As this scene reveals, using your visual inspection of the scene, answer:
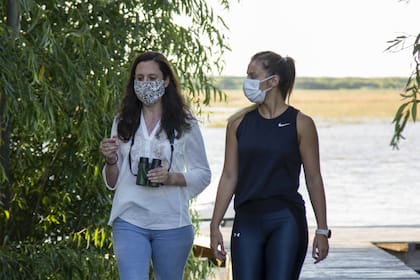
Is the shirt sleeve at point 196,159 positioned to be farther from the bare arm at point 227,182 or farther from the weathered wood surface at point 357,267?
the weathered wood surface at point 357,267

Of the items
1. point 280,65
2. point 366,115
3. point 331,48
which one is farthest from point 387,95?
point 280,65

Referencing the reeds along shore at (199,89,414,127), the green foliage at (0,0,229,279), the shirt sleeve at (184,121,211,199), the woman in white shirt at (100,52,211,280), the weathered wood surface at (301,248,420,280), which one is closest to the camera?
the woman in white shirt at (100,52,211,280)

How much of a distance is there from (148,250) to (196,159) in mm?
434

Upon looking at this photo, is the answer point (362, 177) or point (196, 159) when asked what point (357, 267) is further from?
point (362, 177)

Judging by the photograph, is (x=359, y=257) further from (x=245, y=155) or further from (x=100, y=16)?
(x=245, y=155)

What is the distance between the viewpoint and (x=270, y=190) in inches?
214

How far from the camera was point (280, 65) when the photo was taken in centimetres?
565

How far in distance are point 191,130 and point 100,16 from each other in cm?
320

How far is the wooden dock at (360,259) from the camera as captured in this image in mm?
9742

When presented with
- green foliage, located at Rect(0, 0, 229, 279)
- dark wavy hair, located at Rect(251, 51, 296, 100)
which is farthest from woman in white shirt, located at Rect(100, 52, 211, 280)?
green foliage, located at Rect(0, 0, 229, 279)

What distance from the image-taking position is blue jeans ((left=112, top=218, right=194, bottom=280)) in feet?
17.9

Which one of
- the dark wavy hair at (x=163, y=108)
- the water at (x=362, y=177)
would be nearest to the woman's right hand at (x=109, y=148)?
the dark wavy hair at (x=163, y=108)

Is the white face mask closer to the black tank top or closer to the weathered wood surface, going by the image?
the black tank top

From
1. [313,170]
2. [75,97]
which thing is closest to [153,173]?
[313,170]
